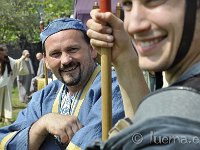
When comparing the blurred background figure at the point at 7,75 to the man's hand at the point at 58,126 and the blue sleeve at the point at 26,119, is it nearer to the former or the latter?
the blue sleeve at the point at 26,119

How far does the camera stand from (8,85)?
11.6 metres

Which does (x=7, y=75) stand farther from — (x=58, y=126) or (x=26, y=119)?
(x=58, y=126)

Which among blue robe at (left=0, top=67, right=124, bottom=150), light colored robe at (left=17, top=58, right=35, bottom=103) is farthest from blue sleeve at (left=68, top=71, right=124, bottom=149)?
light colored robe at (left=17, top=58, right=35, bottom=103)

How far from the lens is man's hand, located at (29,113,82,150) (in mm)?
2676

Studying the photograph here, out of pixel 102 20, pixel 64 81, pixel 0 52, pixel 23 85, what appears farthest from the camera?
pixel 23 85

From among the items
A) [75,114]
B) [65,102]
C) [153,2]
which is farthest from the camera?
[65,102]

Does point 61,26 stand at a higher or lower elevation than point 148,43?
lower

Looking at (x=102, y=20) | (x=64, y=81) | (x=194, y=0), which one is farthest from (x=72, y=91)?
(x=194, y=0)

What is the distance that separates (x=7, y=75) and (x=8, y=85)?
1.37ft

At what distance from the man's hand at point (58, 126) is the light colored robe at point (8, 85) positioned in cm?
849

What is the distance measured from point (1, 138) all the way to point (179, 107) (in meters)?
2.01

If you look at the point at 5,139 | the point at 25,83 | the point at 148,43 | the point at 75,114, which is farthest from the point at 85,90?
the point at 25,83

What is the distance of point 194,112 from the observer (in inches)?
46.9

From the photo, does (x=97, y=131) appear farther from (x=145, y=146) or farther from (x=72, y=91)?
(x=145, y=146)
